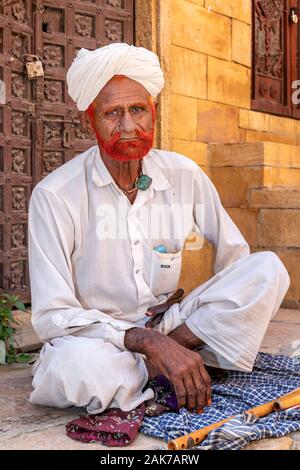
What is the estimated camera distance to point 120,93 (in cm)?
290

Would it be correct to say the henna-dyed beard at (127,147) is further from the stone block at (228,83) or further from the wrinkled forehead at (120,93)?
the stone block at (228,83)

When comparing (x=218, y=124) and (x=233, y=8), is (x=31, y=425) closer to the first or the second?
(x=218, y=124)

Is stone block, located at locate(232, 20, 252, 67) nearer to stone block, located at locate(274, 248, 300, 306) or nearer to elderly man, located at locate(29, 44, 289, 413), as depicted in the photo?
stone block, located at locate(274, 248, 300, 306)

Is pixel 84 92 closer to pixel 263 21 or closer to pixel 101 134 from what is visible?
pixel 101 134

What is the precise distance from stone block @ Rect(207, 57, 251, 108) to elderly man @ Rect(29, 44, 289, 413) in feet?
9.52

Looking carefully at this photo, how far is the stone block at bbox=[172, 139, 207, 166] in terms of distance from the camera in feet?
18.3

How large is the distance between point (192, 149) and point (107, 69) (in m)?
2.91

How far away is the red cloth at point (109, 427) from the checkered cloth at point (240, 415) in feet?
0.18

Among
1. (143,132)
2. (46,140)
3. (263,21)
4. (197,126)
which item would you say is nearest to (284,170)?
(197,126)

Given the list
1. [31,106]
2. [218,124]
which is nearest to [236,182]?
[218,124]

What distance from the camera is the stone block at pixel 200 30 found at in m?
5.53

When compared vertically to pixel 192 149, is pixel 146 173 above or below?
below

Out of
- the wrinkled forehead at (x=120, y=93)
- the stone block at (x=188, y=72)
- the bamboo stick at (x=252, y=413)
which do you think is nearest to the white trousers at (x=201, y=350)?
the bamboo stick at (x=252, y=413)
